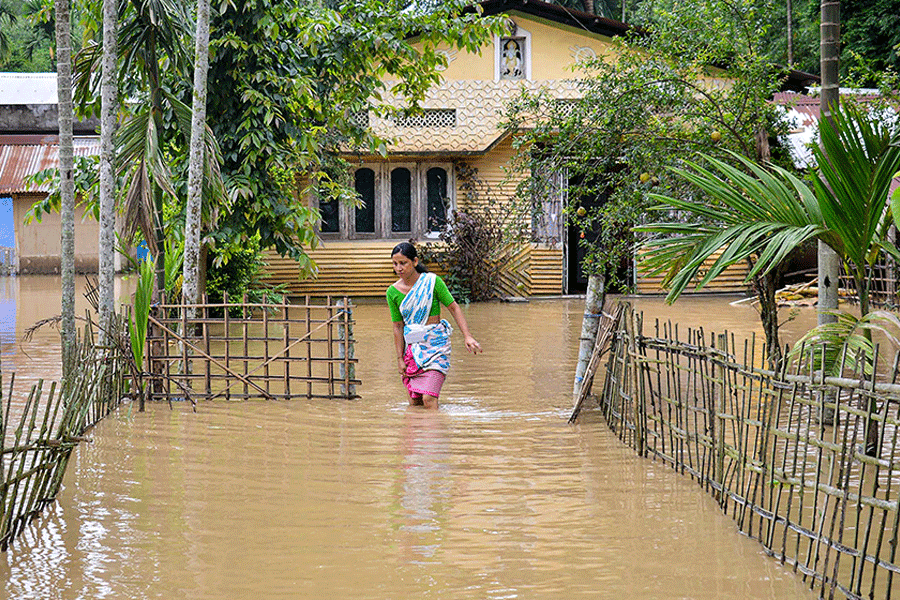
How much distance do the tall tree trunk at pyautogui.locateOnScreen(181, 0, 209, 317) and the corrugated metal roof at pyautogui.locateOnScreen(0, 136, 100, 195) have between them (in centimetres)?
1554

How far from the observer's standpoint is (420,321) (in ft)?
25.9

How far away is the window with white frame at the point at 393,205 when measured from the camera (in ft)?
65.3

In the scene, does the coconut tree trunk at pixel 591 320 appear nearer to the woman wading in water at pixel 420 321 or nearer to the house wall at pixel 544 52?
the woman wading in water at pixel 420 321

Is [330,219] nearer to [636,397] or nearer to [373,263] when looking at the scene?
[373,263]

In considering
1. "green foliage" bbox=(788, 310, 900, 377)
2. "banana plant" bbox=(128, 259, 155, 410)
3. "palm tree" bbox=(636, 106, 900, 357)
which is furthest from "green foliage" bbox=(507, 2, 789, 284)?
"banana plant" bbox=(128, 259, 155, 410)

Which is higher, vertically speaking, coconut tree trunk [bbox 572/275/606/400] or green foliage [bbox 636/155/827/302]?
green foliage [bbox 636/155/827/302]

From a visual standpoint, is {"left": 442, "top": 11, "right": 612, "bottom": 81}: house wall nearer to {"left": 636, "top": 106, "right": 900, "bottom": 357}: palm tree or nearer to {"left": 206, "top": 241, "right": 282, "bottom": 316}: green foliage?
{"left": 206, "top": 241, "right": 282, "bottom": 316}: green foliage

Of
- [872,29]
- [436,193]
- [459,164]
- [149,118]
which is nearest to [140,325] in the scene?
[149,118]

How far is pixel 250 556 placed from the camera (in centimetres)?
460

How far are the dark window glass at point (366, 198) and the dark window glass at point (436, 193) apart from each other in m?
1.14

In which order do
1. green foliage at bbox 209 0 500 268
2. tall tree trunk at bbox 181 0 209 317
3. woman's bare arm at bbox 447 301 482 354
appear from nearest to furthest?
woman's bare arm at bbox 447 301 482 354, tall tree trunk at bbox 181 0 209 317, green foliage at bbox 209 0 500 268

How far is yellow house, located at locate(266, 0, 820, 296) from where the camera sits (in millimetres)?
19188

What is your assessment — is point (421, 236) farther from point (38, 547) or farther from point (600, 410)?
point (38, 547)

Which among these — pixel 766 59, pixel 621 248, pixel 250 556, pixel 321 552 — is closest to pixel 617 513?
pixel 321 552
